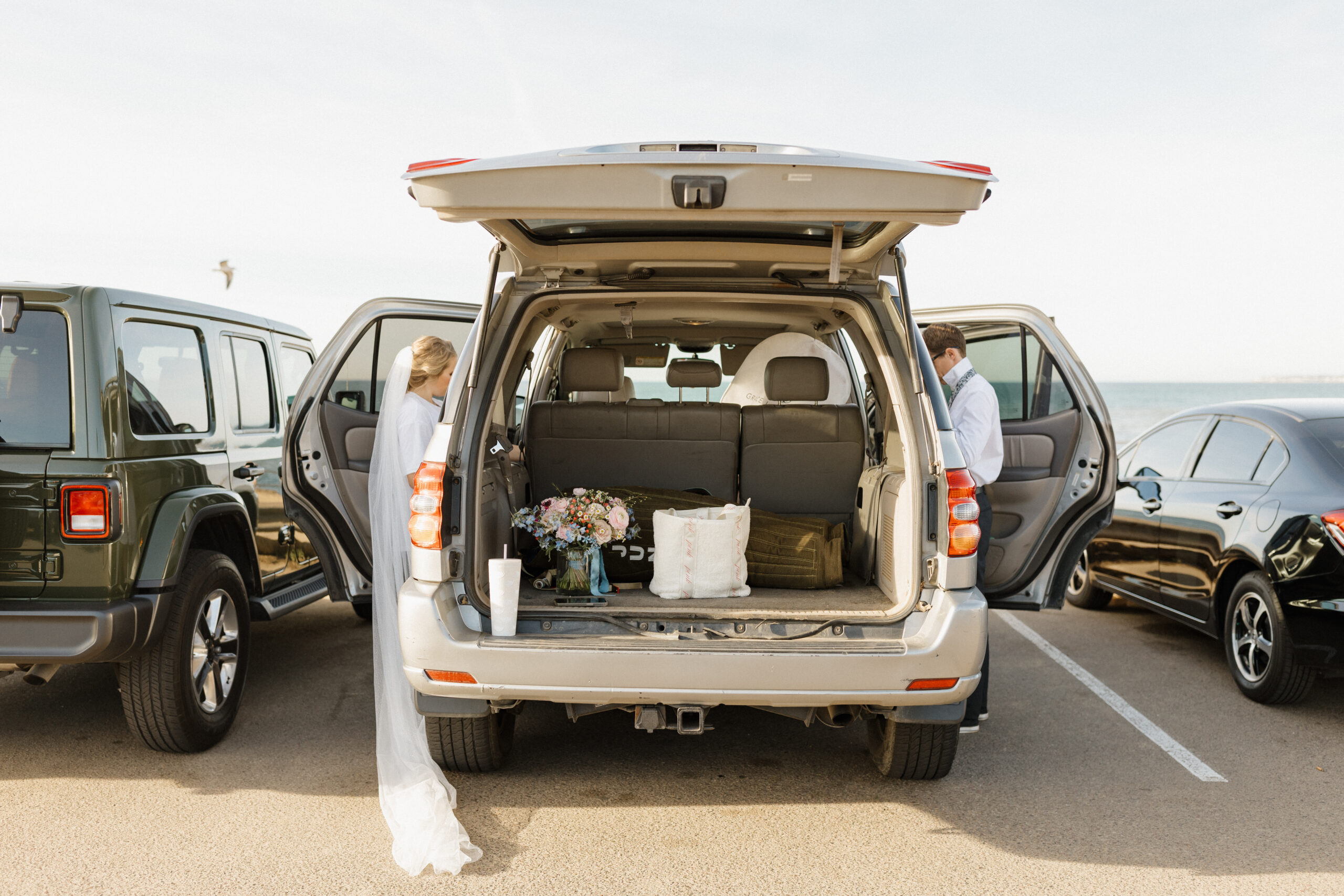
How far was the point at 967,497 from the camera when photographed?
136 inches

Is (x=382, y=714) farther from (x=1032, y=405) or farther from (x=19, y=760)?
(x=1032, y=405)

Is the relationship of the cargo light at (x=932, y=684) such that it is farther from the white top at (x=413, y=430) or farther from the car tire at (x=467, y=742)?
the white top at (x=413, y=430)

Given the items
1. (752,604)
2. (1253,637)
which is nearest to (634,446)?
(752,604)

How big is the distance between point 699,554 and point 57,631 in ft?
7.81

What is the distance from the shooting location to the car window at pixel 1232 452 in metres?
5.48

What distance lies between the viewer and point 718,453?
5.00 m

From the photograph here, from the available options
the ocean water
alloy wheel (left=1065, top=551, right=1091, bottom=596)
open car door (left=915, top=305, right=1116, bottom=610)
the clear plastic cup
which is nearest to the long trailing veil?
the clear plastic cup

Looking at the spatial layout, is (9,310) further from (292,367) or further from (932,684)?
(932,684)

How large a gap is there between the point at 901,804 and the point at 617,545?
1613mm

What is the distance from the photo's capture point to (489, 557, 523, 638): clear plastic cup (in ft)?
11.3

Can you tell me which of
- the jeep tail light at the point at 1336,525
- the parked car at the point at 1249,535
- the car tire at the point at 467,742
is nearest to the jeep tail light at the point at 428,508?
the car tire at the point at 467,742

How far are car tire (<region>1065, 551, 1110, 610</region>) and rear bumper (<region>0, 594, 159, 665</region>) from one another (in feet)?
20.6

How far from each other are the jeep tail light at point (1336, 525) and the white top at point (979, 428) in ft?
5.04

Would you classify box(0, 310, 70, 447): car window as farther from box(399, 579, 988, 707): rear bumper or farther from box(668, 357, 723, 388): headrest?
box(668, 357, 723, 388): headrest
